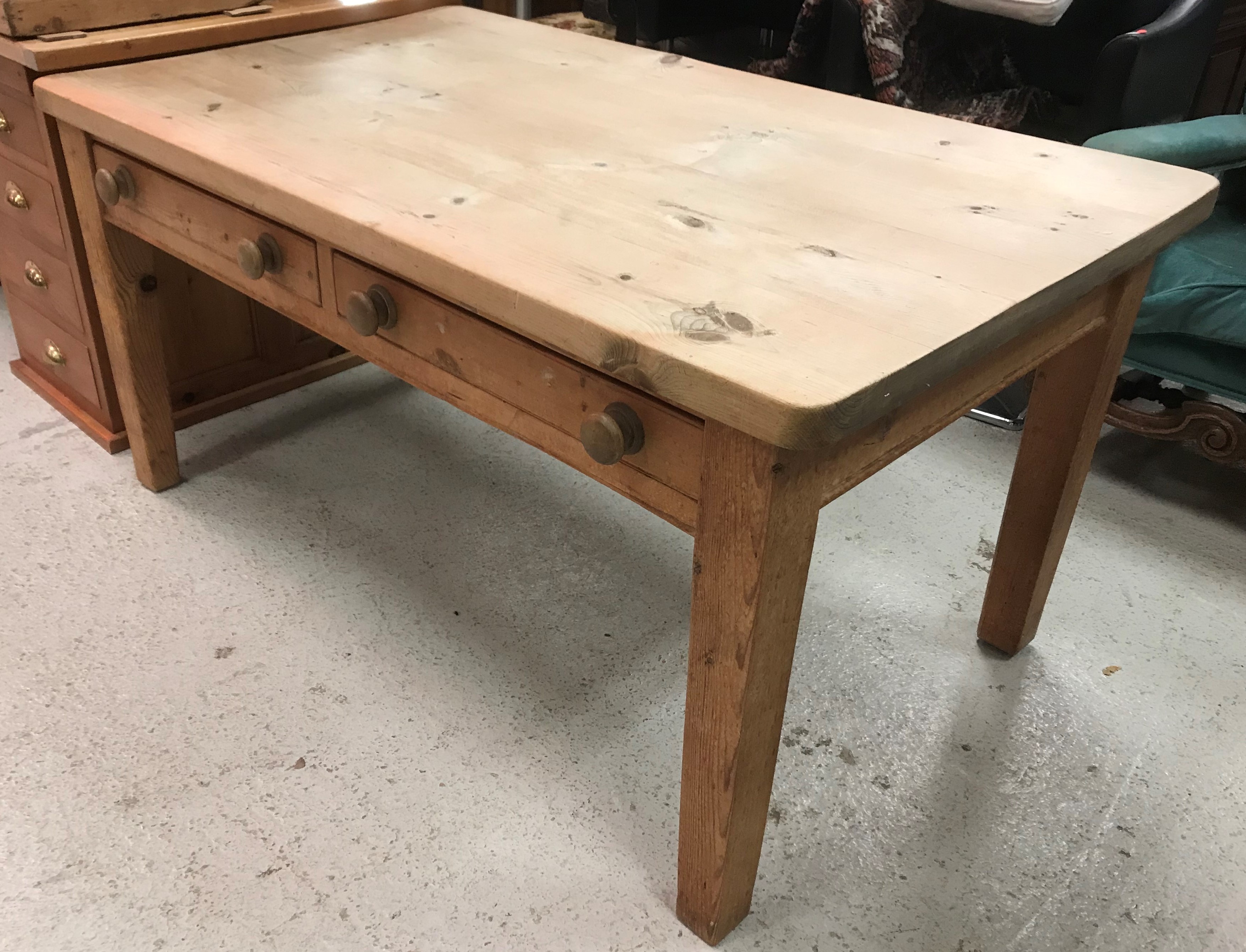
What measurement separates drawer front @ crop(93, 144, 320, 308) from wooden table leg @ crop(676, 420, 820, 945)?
0.59 metres

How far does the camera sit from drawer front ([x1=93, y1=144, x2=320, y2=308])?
1.18 metres

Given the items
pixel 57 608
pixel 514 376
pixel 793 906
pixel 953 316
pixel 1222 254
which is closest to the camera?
pixel 953 316

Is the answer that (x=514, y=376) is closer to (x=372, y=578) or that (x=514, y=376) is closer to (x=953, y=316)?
(x=953, y=316)

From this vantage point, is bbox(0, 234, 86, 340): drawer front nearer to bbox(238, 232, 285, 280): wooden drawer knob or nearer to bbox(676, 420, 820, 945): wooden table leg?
bbox(238, 232, 285, 280): wooden drawer knob

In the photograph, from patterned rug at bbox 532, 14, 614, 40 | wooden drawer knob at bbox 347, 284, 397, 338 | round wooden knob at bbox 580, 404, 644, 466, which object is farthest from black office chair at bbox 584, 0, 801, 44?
round wooden knob at bbox 580, 404, 644, 466

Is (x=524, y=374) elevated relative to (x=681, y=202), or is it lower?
lower

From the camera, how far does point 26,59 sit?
1444mm

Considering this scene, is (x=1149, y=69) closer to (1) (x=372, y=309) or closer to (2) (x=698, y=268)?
(2) (x=698, y=268)

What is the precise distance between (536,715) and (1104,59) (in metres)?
1.72

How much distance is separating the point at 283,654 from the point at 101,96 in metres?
0.78

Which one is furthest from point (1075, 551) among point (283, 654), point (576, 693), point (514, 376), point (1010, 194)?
point (283, 654)

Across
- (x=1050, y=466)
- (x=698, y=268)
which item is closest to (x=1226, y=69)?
(x=1050, y=466)

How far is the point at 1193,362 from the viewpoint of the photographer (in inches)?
64.8

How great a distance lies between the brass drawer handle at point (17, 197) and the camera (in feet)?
5.65
